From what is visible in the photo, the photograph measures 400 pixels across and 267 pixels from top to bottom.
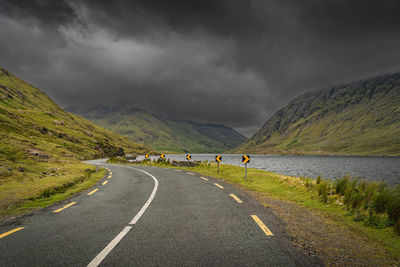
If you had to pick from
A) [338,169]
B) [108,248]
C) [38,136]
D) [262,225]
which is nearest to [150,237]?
[108,248]

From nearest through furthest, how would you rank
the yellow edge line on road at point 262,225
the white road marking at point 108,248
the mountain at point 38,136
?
the white road marking at point 108,248
the yellow edge line on road at point 262,225
the mountain at point 38,136

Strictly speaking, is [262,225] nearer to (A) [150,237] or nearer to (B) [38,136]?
(A) [150,237]

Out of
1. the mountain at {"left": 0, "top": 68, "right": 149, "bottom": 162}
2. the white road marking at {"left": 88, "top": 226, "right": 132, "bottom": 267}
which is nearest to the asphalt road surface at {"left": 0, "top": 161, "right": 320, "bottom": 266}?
the white road marking at {"left": 88, "top": 226, "right": 132, "bottom": 267}

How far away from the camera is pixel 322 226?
251 inches

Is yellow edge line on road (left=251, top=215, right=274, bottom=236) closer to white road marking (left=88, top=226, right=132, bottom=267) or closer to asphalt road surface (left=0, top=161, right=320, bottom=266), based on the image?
asphalt road surface (left=0, top=161, right=320, bottom=266)

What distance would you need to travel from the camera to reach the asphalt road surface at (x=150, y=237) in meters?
4.10

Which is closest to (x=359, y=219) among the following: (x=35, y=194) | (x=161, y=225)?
(x=161, y=225)

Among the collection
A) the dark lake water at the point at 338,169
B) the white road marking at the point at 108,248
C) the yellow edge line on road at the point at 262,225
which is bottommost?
the white road marking at the point at 108,248

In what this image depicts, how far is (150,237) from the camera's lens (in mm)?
5258

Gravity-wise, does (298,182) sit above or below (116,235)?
above

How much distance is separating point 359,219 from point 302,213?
1.77 meters

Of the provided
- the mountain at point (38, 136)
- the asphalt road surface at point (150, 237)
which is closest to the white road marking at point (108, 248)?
the asphalt road surface at point (150, 237)

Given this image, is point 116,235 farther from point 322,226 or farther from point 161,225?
point 322,226

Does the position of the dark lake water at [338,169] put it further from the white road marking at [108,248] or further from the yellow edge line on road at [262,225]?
the white road marking at [108,248]
